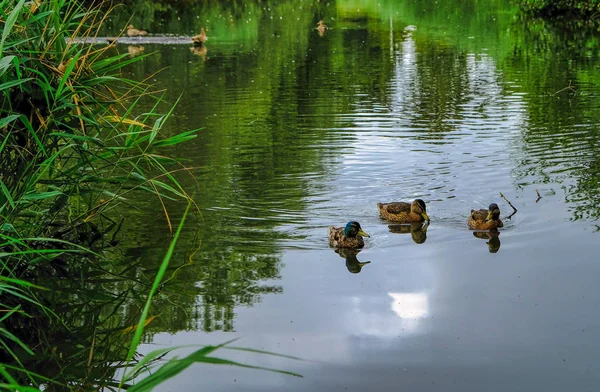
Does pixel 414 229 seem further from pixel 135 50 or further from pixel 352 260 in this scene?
pixel 135 50

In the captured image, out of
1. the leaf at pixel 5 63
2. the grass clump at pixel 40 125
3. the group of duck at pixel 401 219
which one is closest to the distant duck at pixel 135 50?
the group of duck at pixel 401 219

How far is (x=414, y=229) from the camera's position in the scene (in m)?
11.4

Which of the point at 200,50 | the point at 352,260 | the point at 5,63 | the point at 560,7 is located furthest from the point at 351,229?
the point at 560,7

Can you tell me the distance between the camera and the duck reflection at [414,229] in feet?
36.8

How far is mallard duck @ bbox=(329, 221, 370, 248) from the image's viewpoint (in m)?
10.6

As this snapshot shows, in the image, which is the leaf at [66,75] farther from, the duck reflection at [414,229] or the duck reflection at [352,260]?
the duck reflection at [414,229]

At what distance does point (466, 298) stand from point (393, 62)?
22.6m

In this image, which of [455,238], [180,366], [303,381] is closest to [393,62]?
[455,238]

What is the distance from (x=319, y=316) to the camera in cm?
847

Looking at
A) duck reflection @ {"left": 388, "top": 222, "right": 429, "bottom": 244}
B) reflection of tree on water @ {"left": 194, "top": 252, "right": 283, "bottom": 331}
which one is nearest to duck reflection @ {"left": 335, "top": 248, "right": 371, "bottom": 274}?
reflection of tree on water @ {"left": 194, "top": 252, "right": 283, "bottom": 331}

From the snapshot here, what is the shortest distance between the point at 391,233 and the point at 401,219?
21 centimetres

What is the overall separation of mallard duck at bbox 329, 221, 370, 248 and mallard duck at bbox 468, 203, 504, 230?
4.37 ft

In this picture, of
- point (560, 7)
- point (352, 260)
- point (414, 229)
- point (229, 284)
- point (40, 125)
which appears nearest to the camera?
point (40, 125)

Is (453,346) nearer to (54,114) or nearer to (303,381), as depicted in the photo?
(303,381)
